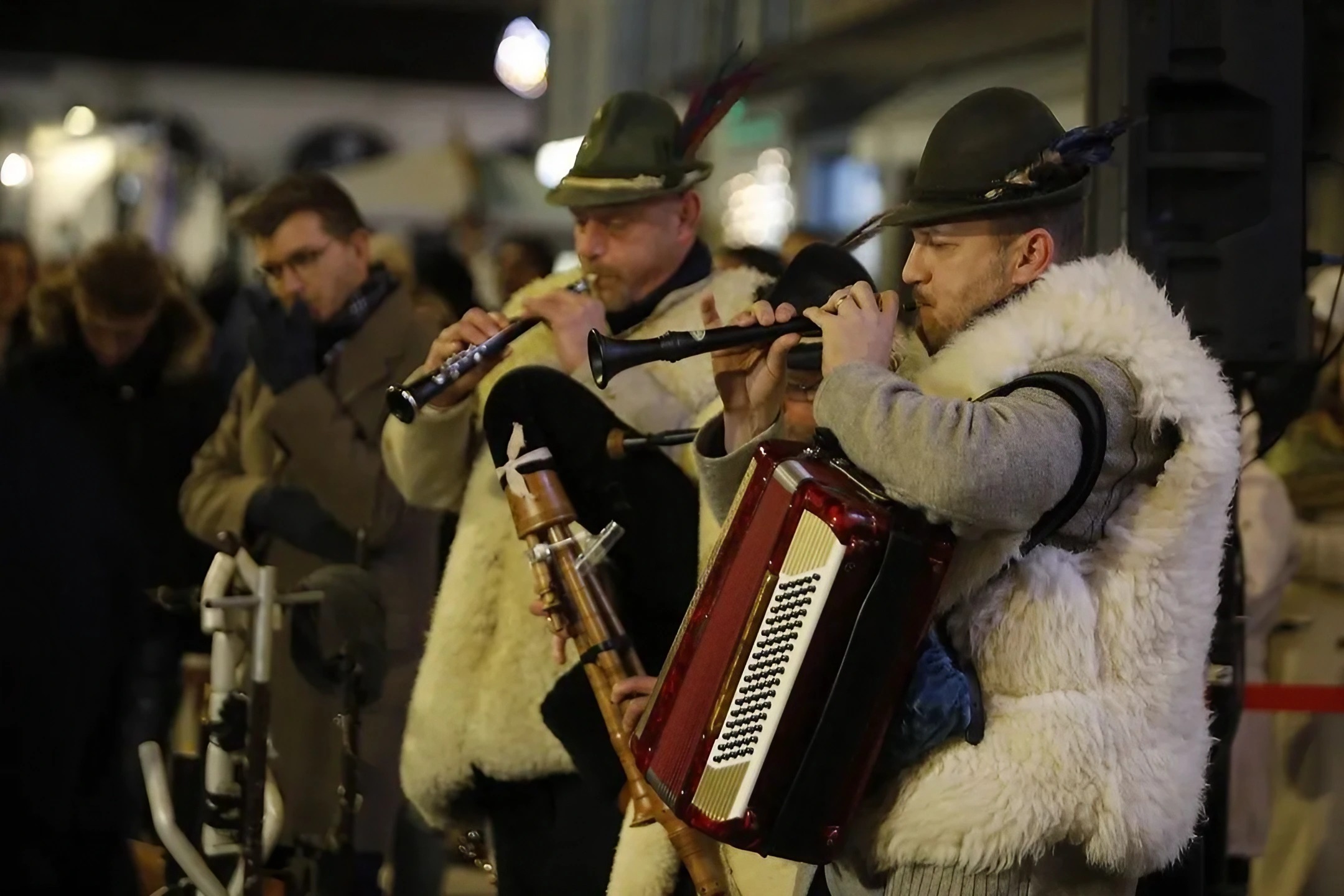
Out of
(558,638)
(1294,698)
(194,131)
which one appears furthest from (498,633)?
(194,131)

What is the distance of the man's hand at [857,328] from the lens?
2.65 meters

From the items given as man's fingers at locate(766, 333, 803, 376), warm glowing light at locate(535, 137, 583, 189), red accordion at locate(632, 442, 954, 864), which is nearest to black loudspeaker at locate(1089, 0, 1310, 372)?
man's fingers at locate(766, 333, 803, 376)

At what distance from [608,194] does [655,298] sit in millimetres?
221

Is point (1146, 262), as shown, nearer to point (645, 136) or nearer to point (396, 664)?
point (645, 136)

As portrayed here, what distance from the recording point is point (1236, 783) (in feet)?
17.9

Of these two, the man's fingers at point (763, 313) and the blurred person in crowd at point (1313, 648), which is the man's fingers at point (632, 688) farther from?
the blurred person in crowd at point (1313, 648)

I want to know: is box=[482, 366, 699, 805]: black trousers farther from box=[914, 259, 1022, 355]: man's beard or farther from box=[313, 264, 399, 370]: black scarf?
box=[313, 264, 399, 370]: black scarf

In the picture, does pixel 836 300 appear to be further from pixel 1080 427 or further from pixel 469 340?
pixel 469 340

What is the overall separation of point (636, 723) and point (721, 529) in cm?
Result: 53

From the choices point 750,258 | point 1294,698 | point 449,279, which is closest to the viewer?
point 1294,698

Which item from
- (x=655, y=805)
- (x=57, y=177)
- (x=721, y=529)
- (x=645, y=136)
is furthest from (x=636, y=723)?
(x=57, y=177)

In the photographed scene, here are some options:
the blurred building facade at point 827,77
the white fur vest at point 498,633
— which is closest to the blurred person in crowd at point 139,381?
the white fur vest at point 498,633

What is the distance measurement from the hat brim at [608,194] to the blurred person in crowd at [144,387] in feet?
7.70

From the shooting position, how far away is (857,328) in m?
2.67
